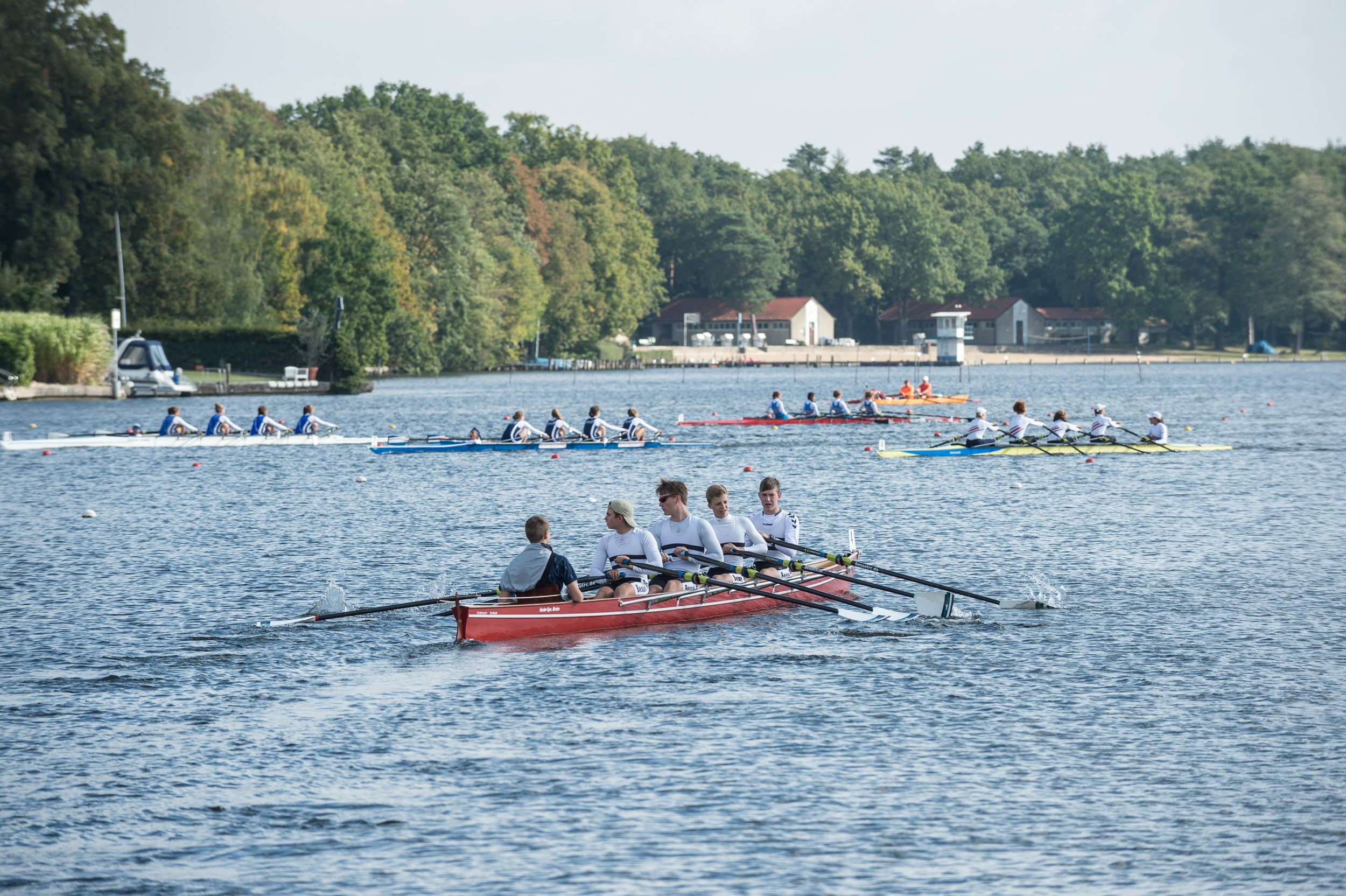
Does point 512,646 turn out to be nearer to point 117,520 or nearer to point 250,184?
point 117,520

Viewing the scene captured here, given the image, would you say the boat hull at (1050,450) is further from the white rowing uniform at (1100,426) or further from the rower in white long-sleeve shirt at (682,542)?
the rower in white long-sleeve shirt at (682,542)

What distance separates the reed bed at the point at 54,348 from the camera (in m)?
66.8

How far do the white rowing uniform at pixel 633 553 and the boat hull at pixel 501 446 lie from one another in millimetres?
25366

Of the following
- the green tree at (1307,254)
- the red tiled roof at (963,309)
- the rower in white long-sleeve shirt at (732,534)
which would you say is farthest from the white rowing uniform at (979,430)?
the red tiled roof at (963,309)

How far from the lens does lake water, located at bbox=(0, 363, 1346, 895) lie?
9.91m

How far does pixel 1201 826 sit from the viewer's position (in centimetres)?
1044

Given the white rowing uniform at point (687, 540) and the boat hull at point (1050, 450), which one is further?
the boat hull at point (1050, 450)

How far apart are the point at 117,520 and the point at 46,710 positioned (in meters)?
16.8

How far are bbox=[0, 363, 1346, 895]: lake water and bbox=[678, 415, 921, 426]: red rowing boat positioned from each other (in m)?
26.3

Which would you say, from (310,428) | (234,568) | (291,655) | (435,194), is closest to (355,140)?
(435,194)

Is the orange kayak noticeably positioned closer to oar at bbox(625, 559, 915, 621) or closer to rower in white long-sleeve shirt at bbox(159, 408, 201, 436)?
rower in white long-sleeve shirt at bbox(159, 408, 201, 436)

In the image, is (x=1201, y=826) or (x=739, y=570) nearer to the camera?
(x=1201, y=826)

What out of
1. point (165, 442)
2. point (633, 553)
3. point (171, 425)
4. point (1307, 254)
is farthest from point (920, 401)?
point (1307, 254)

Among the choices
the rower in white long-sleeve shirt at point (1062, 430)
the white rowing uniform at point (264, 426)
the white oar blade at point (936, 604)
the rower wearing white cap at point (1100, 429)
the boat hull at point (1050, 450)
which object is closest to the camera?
the white oar blade at point (936, 604)
